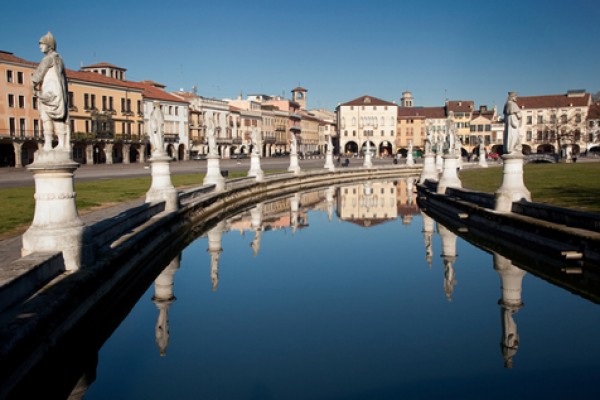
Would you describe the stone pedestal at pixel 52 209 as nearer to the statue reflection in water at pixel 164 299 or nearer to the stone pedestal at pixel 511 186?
the statue reflection in water at pixel 164 299

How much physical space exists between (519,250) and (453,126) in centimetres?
1465

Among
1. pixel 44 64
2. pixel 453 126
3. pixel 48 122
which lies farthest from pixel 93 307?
pixel 453 126

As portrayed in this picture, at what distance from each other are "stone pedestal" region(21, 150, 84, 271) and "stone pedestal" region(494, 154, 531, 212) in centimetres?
1254

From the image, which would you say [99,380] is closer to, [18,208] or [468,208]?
[18,208]

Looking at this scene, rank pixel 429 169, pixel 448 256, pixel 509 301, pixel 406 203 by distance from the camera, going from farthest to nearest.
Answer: pixel 429 169 < pixel 406 203 < pixel 448 256 < pixel 509 301

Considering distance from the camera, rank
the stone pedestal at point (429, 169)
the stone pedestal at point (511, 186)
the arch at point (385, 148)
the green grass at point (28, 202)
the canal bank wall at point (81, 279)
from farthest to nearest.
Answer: the arch at point (385, 148) → the stone pedestal at point (429, 169) → the stone pedestal at point (511, 186) → the green grass at point (28, 202) → the canal bank wall at point (81, 279)

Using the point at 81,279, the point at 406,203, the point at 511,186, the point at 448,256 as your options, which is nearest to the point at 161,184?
the point at 448,256

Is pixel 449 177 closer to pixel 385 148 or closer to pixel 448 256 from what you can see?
pixel 448 256

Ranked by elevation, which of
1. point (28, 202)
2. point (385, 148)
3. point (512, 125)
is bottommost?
point (28, 202)

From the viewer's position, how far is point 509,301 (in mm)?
10281

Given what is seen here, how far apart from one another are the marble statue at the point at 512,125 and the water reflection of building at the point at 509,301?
399cm

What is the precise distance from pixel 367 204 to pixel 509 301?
1986 cm

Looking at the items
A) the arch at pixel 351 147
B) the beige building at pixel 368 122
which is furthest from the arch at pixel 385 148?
the arch at pixel 351 147

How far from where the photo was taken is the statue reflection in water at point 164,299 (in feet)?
28.0
